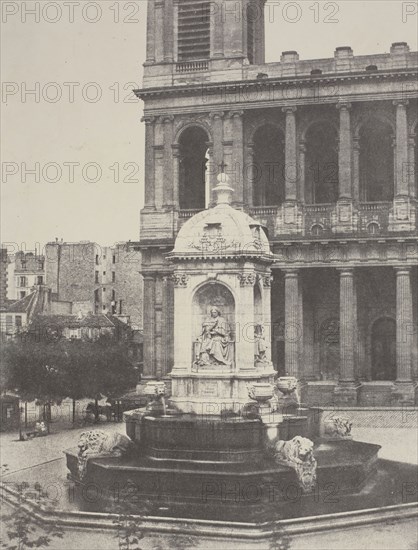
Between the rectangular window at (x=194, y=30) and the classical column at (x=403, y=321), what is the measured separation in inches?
516

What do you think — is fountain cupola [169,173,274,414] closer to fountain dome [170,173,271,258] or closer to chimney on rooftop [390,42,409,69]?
fountain dome [170,173,271,258]

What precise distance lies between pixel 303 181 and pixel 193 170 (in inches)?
231

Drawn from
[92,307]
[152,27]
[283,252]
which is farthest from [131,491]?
[92,307]

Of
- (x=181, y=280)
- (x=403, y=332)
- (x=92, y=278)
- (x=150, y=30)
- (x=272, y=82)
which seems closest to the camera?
(x=181, y=280)

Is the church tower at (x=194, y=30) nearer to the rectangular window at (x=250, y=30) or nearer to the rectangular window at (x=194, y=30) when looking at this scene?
the rectangular window at (x=194, y=30)

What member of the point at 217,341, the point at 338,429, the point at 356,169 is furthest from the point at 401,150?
the point at 217,341

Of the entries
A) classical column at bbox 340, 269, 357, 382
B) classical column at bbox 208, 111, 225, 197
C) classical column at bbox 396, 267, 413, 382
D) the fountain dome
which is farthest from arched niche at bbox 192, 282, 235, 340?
classical column at bbox 208, 111, 225, 197

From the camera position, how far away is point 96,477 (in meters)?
17.5

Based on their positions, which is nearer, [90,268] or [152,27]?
[152,27]

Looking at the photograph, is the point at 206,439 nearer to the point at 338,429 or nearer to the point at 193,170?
the point at 338,429

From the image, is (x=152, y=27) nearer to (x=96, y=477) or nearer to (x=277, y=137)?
(x=277, y=137)

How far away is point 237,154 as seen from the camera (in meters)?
37.8

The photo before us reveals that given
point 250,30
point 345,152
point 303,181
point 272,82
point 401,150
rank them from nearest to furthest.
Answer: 1. point 401,150
2. point 345,152
3. point 272,82
4. point 303,181
5. point 250,30

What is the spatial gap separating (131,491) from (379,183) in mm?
25404
